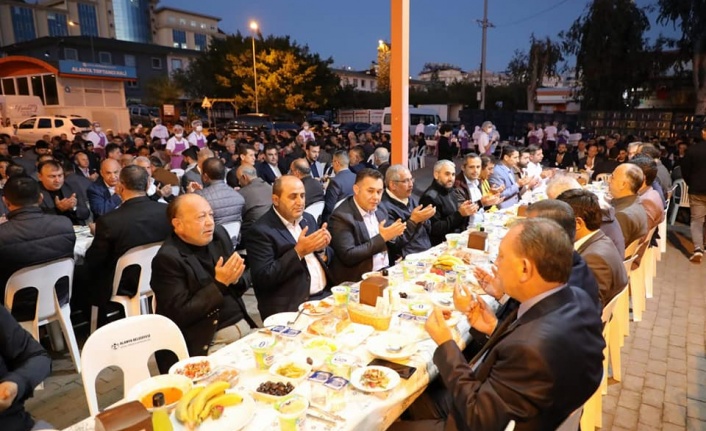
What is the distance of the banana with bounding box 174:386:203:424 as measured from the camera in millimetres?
1810

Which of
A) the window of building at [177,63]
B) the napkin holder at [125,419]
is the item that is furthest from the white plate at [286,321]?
the window of building at [177,63]

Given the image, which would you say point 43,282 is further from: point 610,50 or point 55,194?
point 610,50

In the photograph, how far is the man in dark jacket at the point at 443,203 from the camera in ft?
17.3

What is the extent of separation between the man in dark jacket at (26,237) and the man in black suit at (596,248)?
416 centimetres

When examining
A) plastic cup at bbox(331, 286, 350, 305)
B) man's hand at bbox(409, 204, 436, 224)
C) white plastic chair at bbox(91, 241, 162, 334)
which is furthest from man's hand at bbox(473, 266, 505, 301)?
white plastic chair at bbox(91, 241, 162, 334)

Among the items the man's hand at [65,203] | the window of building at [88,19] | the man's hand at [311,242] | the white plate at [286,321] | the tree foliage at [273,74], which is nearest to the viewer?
the white plate at [286,321]

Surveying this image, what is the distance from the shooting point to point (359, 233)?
13.5ft

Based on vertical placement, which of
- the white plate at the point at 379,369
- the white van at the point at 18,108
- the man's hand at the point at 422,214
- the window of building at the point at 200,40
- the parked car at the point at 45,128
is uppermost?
the window of building at the point at 200,40

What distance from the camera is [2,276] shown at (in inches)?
145

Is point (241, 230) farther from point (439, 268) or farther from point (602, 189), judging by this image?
point (602, 189)

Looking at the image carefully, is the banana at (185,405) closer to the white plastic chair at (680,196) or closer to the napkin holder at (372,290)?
the napkin holder at (372,290)

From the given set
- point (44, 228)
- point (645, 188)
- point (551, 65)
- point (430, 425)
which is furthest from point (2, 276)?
point (551, 65)

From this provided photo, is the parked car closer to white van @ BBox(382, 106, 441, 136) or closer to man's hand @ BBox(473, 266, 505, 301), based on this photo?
white van @ BBox(382, 106, 441, 136)

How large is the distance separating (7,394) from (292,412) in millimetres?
1453
